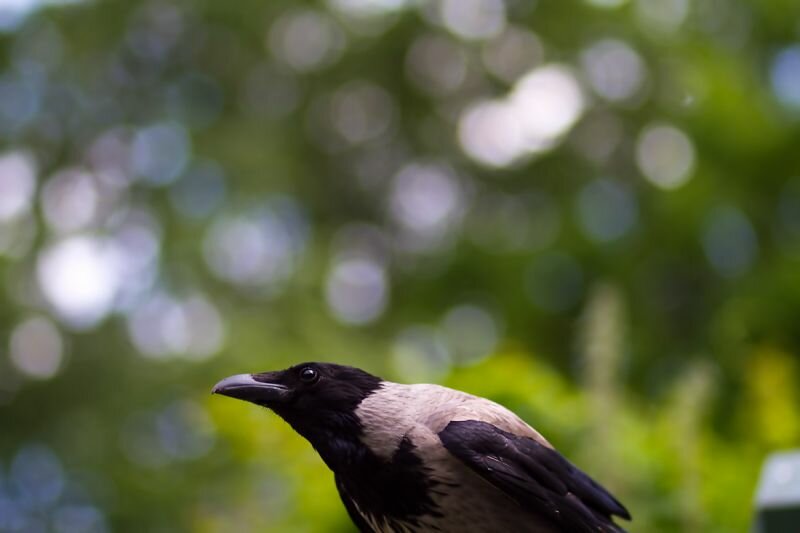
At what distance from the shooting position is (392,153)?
327 inches

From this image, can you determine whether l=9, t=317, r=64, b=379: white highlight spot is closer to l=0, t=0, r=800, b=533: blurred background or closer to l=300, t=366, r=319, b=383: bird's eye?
l=0, t=0, r=800, b=533: blurred background

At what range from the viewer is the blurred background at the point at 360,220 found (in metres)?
4.89

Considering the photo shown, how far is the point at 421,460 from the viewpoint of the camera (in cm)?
148

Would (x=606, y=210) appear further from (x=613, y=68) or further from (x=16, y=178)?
(x=16, y=178)

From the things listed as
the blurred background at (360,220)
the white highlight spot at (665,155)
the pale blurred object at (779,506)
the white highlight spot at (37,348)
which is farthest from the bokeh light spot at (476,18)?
the pale blurred object at (779,506)

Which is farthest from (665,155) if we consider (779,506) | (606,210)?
(779,506)

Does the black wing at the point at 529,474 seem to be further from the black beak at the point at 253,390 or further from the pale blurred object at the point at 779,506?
the pale blurred object at the point at 779,506

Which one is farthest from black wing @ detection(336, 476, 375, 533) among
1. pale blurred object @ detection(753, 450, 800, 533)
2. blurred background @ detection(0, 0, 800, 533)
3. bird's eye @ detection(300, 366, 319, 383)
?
blurred background @ detection(0, 0, 800, 533)

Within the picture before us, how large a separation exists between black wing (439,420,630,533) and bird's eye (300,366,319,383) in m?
0.19

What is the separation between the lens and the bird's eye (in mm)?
1512

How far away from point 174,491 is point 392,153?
3.76m

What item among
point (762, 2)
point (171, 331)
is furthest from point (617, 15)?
point (171, 331)

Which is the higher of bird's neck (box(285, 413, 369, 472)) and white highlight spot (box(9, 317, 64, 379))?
white highlight spot (box(9, 317, 64, 379))

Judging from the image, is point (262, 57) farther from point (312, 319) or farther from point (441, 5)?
point (312, 319)
